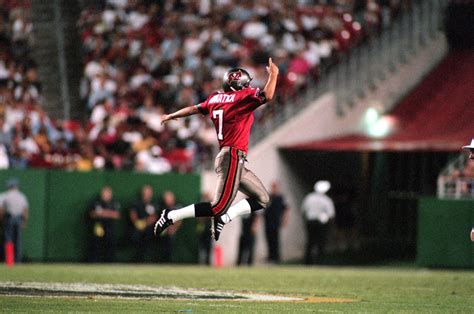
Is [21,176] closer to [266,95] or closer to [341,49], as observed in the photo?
[341,49]

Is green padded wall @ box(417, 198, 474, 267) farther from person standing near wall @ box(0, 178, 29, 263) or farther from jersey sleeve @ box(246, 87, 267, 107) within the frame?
jersey sleeve @ box(246, 87, 267, 107)

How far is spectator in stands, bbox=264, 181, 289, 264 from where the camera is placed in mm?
24844

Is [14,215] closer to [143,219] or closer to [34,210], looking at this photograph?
[34,210]

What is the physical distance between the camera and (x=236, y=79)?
1297 cm

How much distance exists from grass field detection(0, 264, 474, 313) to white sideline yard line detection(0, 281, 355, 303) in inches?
14.5

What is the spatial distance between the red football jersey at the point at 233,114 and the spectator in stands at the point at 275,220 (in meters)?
11.8

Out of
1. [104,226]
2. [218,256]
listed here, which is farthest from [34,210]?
[218,256]

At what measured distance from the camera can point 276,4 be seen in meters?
27.9

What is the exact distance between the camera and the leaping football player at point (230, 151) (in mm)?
12820

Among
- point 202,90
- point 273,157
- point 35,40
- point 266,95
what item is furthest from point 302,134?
point 266,95

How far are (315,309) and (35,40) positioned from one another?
15.9 meters

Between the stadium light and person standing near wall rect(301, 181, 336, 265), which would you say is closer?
person standing near wall rect(301, 181, 336, 265)

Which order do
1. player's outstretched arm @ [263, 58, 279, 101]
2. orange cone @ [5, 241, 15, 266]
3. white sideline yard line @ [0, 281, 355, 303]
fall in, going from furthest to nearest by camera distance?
orange cone @ [5, 241, 15, 266], white sideline yard line @ [0, 281, 355, 303], player's outstretched arm @ [263, 58, 279, 101]

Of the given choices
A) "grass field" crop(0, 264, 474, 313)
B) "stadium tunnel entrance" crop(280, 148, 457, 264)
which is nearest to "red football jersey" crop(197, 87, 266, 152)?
"grass field" crop(0, 264, 474, 313)
